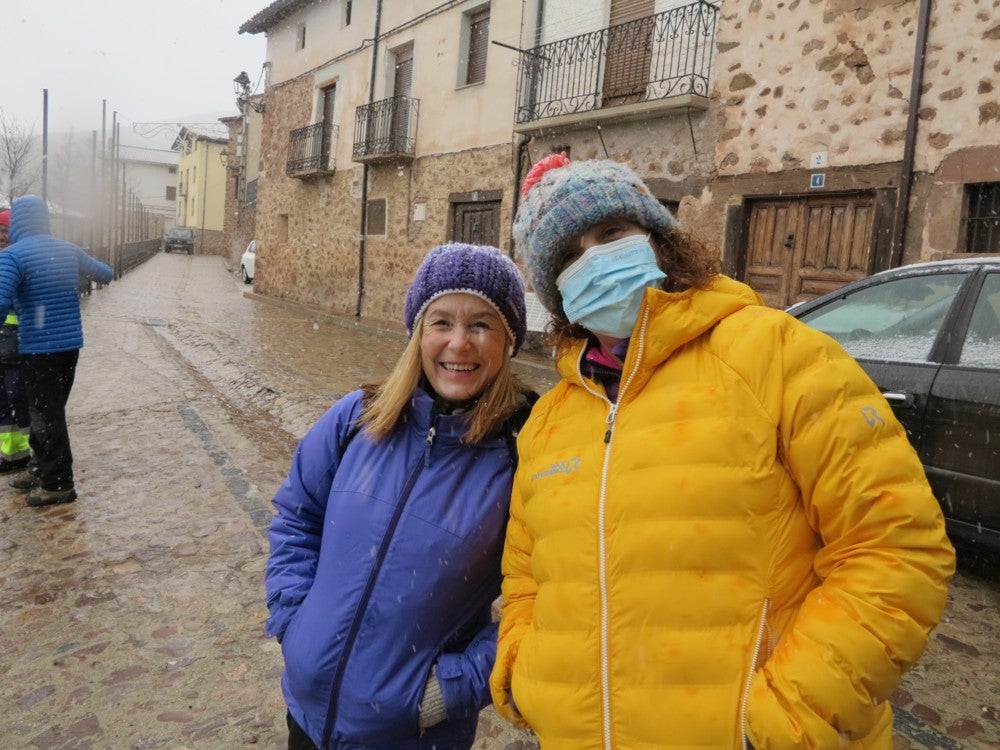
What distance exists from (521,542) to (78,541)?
3818mm

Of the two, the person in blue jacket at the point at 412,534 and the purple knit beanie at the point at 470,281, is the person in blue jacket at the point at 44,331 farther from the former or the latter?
the purple knit beanie at the point at 470,281

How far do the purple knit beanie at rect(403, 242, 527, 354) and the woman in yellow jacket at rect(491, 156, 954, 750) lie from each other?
37 centimetres

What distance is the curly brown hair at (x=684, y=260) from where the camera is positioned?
149 cm

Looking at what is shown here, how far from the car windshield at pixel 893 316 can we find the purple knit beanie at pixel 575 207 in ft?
10.5

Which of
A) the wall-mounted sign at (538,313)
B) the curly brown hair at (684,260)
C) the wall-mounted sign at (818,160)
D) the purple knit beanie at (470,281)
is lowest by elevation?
the wall-mounted sign at (538,313)

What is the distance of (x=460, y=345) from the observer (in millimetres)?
1837

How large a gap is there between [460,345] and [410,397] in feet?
0.56

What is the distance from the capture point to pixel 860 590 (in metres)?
1.18

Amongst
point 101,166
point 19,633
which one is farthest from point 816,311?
point 101,166

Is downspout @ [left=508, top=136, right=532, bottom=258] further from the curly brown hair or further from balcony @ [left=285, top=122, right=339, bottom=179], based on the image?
the curly brown hair

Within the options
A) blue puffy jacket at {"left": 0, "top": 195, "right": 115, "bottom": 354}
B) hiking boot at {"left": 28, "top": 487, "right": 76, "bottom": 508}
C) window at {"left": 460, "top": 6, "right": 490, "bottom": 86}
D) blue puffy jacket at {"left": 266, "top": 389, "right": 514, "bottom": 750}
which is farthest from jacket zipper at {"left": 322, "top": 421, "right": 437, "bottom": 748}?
window at {"left": 460, "top": 6, "right": 490, "bottom": 86}

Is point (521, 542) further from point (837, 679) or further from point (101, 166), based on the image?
point (101, 166)

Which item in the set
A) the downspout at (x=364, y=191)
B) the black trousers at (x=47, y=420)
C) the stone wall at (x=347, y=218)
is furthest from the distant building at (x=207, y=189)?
the black trousers at (x=47, y=420)

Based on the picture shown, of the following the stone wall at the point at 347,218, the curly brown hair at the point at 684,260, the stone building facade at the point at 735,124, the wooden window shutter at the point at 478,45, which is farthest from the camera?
the stone wall at the point at 347,218
